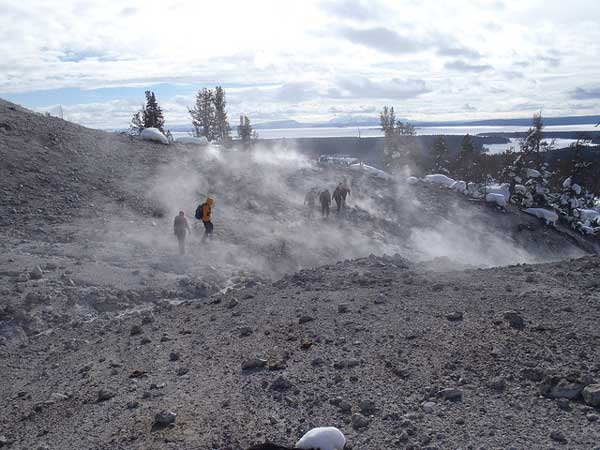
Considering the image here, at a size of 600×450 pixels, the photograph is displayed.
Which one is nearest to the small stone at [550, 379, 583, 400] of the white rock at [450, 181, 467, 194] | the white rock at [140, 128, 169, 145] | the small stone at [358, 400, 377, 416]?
the small stone at [358, 400, 377, 416]

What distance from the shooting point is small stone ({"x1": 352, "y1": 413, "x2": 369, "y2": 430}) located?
4964 mm

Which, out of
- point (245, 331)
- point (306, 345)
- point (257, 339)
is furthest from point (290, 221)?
point (306, 345)

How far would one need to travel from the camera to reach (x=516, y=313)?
23.1ft

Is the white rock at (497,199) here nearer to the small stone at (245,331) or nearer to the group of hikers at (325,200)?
the group of hikers at (325,200)

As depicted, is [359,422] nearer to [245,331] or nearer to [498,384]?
[498,384]

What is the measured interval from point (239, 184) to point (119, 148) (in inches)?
227

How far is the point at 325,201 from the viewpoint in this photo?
20641mm

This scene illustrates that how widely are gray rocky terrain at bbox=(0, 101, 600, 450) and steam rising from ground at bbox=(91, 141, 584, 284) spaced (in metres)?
0.17

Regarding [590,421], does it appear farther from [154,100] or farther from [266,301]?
[154,100]

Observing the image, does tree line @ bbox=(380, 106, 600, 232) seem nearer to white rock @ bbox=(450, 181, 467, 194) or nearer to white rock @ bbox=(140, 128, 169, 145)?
white rock @ bbox=(450, 181, 467, 194)

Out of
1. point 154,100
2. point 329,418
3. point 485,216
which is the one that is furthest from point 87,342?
point 154,100

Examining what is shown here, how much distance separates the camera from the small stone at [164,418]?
17.2 feet

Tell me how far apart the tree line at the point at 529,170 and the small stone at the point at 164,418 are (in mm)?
30131

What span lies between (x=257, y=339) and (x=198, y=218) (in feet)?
28.0
